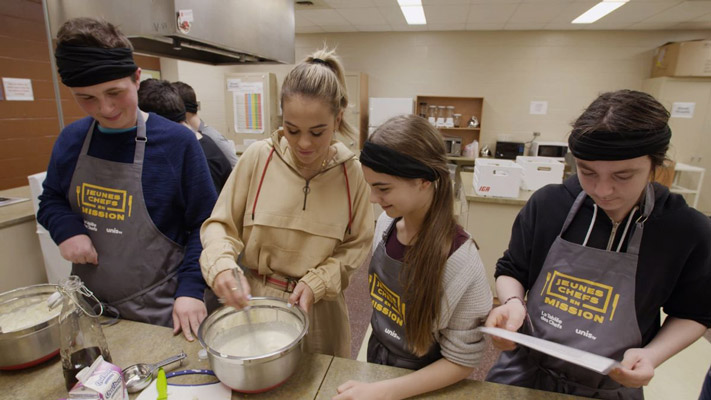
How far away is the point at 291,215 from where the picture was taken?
1.10 m

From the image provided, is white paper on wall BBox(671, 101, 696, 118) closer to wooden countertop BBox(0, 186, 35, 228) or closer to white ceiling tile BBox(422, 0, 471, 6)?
white ceiling tile BBox(422, 0, 471, 6)

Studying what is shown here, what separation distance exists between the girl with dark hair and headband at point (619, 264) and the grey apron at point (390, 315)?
233 millimetres

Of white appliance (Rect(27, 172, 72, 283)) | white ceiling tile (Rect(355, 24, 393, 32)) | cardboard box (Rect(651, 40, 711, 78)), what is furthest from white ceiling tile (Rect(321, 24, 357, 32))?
white appliance (Rect(27, 172, 72, 283))

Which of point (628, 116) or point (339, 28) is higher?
point (339, 28)

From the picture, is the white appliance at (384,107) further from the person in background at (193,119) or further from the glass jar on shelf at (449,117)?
the person in background at (193,119)

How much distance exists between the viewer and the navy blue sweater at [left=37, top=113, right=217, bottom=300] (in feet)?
3.67

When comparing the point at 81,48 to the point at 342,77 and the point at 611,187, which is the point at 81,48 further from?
the point at 611,187

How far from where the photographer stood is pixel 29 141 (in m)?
3.73

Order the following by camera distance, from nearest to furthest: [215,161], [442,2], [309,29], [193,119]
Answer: [215,161] → [193,119] → [442,2] → [309,29]

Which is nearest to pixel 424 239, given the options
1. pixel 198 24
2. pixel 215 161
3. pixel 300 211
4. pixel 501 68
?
pixel 300 211

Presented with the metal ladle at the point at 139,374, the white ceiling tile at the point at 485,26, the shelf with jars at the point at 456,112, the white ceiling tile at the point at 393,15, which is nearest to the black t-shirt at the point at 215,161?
the metal ladle at the point at 139,374

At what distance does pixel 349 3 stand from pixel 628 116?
12.6 ft

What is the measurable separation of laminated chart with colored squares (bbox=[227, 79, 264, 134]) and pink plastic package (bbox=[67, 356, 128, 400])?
181 inches

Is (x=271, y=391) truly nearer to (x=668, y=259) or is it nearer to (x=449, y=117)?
(x=668, y=259)
